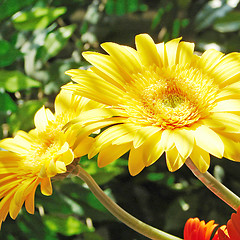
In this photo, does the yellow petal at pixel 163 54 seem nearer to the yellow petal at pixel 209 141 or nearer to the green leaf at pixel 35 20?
the yellow petal at pixel 209 141

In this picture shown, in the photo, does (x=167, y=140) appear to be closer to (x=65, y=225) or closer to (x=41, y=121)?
(x=41, y=121)

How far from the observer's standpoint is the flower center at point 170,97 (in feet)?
0.86

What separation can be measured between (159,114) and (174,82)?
39mm

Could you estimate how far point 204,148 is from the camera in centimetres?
22

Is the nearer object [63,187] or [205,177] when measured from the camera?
[205,177]

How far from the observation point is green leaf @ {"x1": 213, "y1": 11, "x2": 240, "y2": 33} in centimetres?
71

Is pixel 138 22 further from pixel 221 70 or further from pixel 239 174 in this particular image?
pixel 221 70

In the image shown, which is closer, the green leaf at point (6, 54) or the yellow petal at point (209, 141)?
the yellow petal at point (209, 141)

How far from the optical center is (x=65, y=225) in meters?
0.57

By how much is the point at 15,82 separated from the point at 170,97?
313mm

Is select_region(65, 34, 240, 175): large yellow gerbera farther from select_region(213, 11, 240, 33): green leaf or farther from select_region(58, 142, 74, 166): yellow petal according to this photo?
select_region(213, 11, 240, 33): green leaf

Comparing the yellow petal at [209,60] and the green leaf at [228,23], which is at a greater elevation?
the yellow petal at [209,60]

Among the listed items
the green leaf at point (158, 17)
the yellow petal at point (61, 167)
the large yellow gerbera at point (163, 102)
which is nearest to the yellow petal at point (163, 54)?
the large yellow gerbera at point (163, 102)

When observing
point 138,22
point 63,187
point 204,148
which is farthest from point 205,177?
point 138,22
